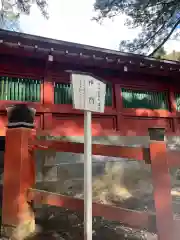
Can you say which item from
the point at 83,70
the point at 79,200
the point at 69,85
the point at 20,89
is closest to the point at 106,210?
the point at 79,200

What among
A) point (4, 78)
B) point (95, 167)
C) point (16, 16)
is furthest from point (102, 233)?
point (16, 16)

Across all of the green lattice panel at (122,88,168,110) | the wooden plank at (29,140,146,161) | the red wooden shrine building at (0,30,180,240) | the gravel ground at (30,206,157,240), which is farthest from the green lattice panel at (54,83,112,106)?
the gravel ground at (30,206,157,240)

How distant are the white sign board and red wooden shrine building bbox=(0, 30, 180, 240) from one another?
3.43 m

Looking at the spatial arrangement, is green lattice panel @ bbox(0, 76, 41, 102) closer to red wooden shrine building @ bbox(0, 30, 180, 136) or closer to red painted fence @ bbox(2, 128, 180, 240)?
red wooden shrine building @ bbox(0, 30, 180, 136)

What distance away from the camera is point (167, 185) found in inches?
90.3

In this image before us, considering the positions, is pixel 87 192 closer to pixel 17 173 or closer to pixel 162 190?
pixel 162 190

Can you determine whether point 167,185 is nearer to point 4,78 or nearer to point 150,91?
point 4,78

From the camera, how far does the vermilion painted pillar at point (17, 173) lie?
10.5 feet

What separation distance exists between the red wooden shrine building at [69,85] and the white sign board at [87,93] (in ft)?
11.3

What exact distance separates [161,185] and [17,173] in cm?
200

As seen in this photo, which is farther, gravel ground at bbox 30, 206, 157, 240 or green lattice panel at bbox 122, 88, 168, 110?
green lattice panel at bbox 122, 88, 168, 110

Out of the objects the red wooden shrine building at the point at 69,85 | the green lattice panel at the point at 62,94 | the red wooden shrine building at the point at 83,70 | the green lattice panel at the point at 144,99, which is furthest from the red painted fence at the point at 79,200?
the green lattice panel at the point at 144,99

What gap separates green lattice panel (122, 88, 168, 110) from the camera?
718 centimetres

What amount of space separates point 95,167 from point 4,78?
320 centimetres
